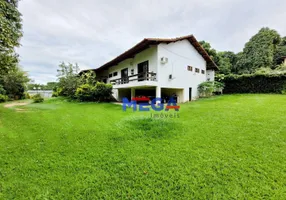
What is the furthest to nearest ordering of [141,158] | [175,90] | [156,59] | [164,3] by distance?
[175,90]
[156,59]
[164,3]
[141,158]

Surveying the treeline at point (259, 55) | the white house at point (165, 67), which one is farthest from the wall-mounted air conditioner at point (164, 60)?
the treeline at point (259, 55)

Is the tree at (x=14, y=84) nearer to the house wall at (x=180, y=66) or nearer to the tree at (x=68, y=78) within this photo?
the tree at (x=68, y=78)

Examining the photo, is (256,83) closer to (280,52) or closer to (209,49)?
(209,49)

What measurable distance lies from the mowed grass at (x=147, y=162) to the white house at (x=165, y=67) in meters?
6.14

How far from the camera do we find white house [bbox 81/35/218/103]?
1028cm

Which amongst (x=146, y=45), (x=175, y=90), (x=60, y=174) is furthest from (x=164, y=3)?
(x=60, y=174)

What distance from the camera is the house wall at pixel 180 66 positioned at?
10631 millimetres

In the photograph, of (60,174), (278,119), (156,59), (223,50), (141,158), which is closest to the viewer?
(60,174)

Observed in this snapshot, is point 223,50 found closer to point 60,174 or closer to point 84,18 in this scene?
point 84,18

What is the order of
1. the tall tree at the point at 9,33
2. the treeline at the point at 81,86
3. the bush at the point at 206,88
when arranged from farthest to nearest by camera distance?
the bush at the point at 206,88 < the treeline at the point at 81,86 < the tall tree at the point at 9,33

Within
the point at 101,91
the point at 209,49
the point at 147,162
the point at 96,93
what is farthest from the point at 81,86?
the point at 209,49

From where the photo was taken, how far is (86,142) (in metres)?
3.94

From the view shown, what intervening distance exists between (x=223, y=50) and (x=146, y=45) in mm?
23436

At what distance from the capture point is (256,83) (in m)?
14.2
